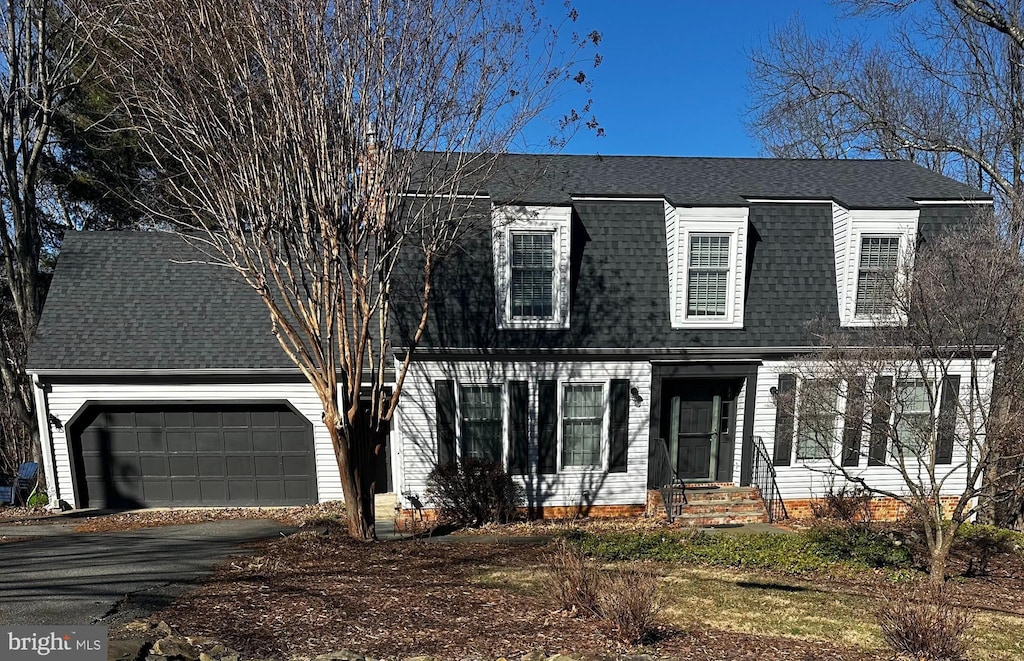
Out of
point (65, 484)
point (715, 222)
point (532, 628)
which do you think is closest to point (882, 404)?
point (715, 222)

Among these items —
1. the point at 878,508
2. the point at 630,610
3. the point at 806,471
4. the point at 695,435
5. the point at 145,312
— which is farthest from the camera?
the point at 145,312

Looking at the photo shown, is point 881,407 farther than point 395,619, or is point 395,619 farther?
point 881,407

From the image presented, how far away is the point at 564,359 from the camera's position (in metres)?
9.68

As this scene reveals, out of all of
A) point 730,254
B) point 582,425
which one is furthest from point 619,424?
point 730,254

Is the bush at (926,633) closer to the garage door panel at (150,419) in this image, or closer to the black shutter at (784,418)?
the black shutter at (784,418)

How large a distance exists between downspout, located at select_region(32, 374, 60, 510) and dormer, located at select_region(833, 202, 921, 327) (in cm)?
1571

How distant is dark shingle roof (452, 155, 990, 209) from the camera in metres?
9.86

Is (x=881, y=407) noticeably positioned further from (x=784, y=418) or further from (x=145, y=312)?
(x=145, y=312)

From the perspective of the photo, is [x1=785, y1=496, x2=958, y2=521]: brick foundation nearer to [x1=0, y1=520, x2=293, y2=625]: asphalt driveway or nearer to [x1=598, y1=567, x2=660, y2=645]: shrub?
[x1=598, y1=567, x2=660, y2=645]: shrub

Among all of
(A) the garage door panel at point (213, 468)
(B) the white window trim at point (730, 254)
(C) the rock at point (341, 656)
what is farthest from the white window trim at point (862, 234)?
(A) the garage door panel at point (213, 468)

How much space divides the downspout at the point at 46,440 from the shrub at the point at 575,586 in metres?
10.9

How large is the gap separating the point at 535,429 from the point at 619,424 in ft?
5.25

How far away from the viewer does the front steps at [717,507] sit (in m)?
9.49

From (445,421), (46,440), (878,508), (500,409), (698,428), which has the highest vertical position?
(500,409)
